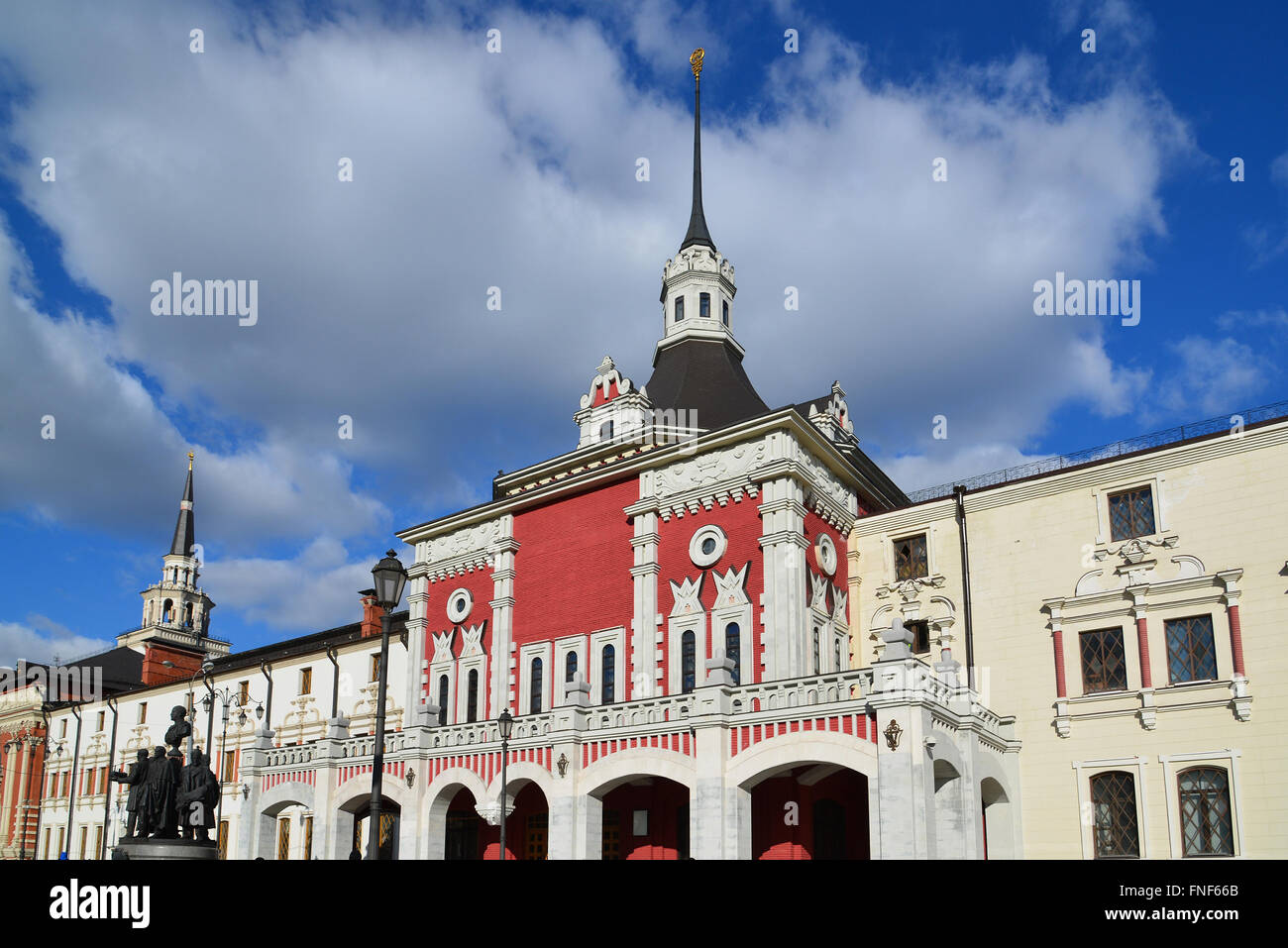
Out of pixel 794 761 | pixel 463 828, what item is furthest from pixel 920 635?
pixel 463 828

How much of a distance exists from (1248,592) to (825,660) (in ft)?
31.5

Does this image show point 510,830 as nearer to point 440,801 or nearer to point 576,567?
point 440,801

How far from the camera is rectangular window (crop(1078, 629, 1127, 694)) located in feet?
80.5

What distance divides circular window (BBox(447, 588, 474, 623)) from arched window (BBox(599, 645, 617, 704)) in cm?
578

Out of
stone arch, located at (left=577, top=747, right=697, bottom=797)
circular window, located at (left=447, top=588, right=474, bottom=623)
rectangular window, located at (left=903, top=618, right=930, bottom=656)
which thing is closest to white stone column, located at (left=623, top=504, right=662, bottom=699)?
stone arch, located at (left=577, top=747, right=697, bottom=797)

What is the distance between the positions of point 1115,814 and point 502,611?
17.0 m

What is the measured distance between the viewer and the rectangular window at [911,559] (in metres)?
28.4

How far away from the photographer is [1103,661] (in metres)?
24.8

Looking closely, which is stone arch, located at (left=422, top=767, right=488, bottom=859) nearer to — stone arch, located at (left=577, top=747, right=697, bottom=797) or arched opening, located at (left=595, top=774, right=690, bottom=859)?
arched opening, located at (left=595, top=774, right=690, bottom=859)

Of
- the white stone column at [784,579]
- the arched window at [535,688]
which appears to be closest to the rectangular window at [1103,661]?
the white stone column at [784,579]

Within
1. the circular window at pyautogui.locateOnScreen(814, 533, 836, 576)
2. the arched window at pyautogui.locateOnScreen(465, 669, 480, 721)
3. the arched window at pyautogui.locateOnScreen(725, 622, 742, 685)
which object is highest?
the circular window at pyautogui.locateOnScreen(814, 533, 836, 576)

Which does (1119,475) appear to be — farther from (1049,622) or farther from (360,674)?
(360,674)

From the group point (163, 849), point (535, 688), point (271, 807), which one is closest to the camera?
point (163, 849)
